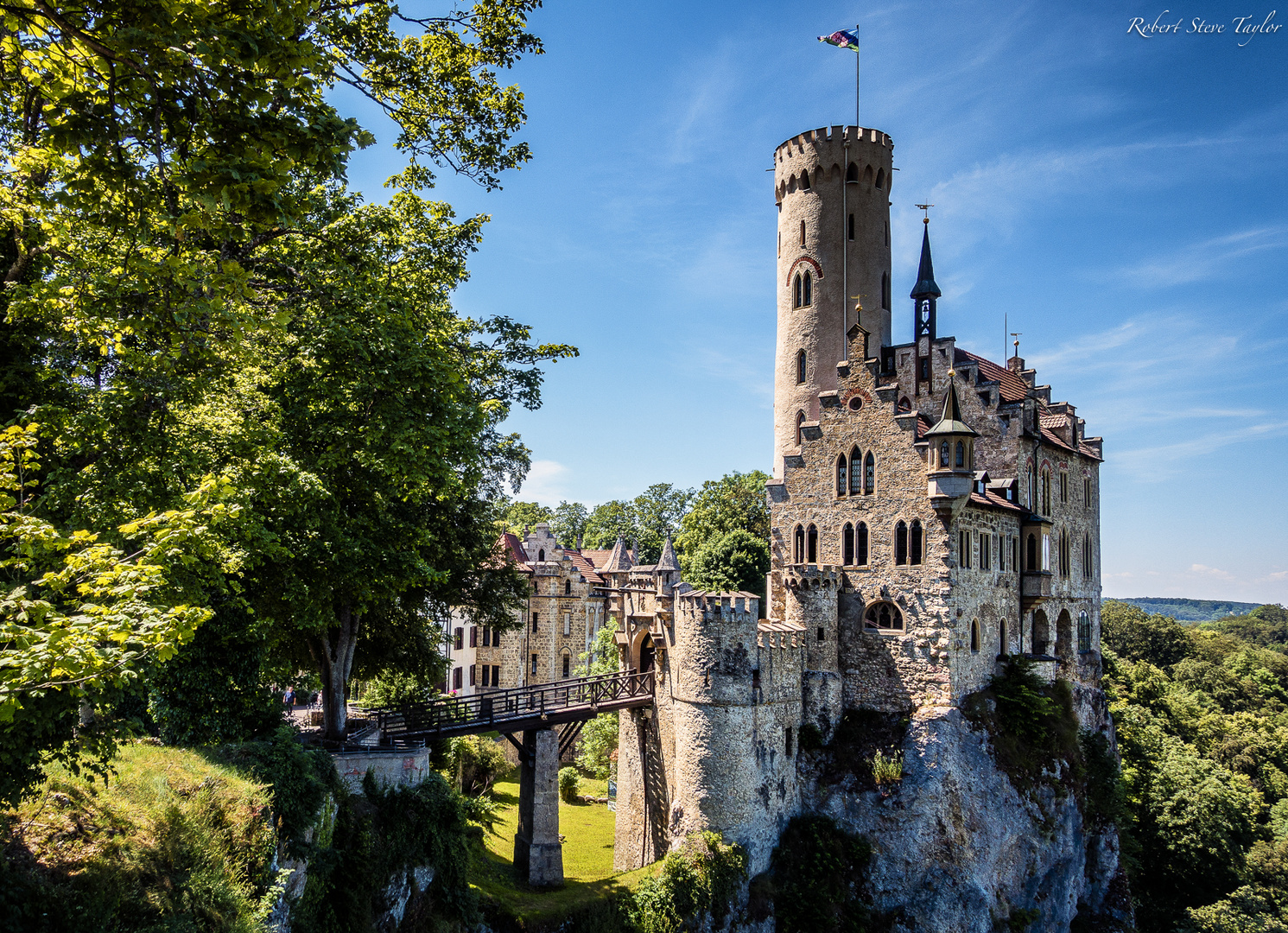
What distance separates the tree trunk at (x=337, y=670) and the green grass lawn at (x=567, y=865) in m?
7.05

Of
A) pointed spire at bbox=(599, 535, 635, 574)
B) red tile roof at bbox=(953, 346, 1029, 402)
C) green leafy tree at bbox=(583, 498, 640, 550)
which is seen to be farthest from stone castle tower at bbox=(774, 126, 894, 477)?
green leafy tree at bbox=(583, 498, 640, 550)

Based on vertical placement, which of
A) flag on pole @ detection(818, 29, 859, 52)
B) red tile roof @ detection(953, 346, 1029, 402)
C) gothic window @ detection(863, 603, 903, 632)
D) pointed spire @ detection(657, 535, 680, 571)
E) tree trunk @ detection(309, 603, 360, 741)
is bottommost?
tree trunk @ detection(309, 603, 360, 741)

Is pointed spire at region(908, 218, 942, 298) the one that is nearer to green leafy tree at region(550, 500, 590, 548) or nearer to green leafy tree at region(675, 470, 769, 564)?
green leafy tree at region(675, 470, 769, 564)

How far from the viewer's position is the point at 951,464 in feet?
101

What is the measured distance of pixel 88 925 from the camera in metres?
10.4

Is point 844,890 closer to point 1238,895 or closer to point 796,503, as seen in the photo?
point 796,503

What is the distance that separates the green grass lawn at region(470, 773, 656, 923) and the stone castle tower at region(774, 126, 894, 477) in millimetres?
21341

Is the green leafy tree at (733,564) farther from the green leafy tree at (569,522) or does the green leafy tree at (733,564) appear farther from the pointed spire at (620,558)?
the green leafy tree at (569,522)

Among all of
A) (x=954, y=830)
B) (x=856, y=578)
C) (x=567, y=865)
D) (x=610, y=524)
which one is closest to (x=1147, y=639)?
(x=610, y=524)

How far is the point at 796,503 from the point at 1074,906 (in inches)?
857

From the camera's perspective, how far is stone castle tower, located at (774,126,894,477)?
4050 centimetres

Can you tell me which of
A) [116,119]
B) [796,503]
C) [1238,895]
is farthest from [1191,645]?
[116,119]

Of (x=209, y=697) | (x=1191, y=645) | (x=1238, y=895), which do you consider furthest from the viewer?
(x=1191, y=645)

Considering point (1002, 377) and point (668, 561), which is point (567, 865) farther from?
point (1002, 377)
